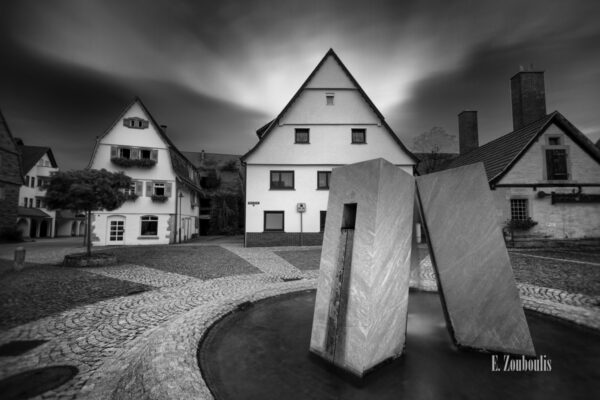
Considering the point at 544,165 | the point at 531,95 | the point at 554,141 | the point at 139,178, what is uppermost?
the point at 531,95

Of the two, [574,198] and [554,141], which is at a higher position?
[554,141]

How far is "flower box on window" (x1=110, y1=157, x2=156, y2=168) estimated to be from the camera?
57.9 ft

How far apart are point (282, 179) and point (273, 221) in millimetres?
3263

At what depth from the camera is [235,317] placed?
381 cm

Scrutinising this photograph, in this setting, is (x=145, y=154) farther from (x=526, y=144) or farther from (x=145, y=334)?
(x=526, y=144)

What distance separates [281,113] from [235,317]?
552 inches

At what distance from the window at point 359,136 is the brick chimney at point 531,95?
10.6 metres

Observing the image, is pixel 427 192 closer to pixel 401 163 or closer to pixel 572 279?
pixel 572 279

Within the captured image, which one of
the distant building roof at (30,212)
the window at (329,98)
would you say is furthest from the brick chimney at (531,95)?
the distant building roof at (30,212)

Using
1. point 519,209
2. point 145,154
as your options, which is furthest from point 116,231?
point 519,209

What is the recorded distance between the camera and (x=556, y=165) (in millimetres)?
14547

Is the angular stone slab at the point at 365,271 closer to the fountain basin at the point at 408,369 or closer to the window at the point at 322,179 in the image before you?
the fountain basin at the point at 408,369

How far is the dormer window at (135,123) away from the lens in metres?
18.3

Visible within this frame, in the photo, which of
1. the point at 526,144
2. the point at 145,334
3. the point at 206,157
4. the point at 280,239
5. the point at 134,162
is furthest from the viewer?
the point at 206,157
